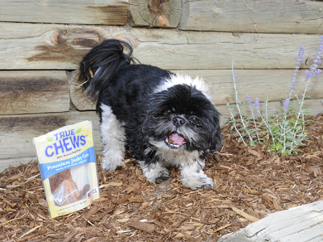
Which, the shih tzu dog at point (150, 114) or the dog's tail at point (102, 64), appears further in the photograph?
the dog's tail at point (102, 64)

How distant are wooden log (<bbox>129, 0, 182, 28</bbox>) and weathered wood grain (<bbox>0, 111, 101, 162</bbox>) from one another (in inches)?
53.8

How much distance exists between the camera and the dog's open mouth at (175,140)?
119 inches

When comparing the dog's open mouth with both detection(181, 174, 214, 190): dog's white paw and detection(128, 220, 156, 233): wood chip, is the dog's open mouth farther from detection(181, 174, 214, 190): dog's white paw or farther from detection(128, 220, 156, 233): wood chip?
detection(128, 220, 156, 233): wood chip

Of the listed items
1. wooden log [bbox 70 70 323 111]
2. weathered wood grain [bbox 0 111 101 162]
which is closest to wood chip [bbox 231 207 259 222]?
wooden log [bbox 70 70 323 111]

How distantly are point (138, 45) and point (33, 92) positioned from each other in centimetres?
132

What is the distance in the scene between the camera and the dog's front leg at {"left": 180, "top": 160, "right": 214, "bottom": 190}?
11.2 feet

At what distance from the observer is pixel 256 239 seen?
2.12m

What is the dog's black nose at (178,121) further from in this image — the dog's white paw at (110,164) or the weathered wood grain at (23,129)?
the weathered wood grain at (23,129)

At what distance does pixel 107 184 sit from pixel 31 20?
1.90 meters

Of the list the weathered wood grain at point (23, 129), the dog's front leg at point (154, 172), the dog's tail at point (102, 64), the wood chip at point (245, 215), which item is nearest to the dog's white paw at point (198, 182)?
the dog's front leg at point (154, 172)

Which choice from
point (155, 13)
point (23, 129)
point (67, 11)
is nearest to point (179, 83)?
point (155, 13)

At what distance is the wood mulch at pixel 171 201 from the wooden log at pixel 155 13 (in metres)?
1.70

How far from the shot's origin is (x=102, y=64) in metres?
3.66

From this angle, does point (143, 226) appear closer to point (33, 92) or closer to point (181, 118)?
point (181, 118)
